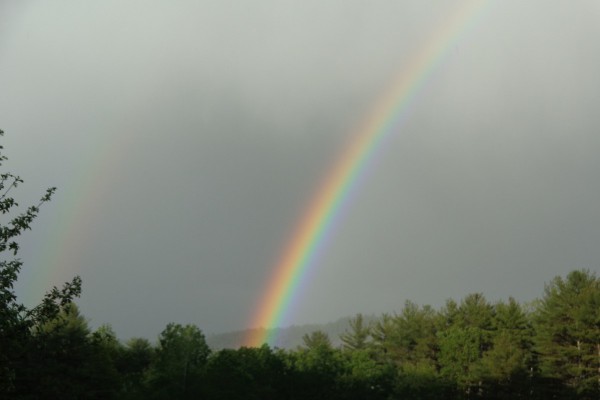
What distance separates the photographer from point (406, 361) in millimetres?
90438

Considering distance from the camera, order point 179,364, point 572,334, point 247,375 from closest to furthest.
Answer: point 179,364
point 247,375
point 572,334

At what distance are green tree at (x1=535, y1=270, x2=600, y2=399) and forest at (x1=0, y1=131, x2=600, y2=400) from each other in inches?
4.3

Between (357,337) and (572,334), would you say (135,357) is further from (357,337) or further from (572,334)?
(572,334)

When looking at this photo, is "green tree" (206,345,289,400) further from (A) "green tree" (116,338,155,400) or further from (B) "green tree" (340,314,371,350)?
(B) "green tree" (340,314,371,350)

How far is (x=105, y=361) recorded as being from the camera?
64250 millimetres

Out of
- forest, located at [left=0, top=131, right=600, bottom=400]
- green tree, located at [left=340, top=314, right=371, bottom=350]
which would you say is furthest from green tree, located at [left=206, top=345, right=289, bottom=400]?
green tree, located at [left=340, top=314, right=371, bottom=350]

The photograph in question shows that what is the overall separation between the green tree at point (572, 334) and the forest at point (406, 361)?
110 mm

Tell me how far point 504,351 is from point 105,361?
41.9 meters

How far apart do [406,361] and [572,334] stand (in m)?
26.3

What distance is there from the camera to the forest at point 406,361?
4897 cm

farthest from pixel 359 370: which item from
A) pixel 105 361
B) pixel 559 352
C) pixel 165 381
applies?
pixel 165 381

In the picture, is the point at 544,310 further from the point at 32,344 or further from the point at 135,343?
the point at 32,344

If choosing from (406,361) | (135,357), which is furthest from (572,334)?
(135,357)

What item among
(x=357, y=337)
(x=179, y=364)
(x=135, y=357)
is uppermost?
(x=357, y=337)
